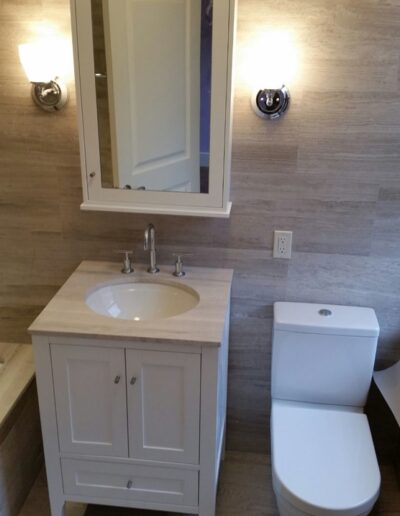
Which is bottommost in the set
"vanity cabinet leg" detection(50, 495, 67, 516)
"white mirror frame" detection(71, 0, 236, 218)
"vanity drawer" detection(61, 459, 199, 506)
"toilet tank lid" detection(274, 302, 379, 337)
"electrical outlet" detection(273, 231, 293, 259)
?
"vanity cabinet leg" detection(50, 495, 67, 516)

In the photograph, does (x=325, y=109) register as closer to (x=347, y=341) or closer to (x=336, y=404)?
(x=347, y=341)

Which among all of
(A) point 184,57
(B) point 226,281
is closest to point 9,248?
(B) point 226,281

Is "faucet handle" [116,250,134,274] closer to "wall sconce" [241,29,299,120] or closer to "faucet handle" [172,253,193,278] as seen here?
"faucet handle" [172,253,193,278]

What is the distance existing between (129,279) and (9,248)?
554 millimetres

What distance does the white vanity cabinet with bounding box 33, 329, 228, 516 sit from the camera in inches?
64.2

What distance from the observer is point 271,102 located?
1.80 meters

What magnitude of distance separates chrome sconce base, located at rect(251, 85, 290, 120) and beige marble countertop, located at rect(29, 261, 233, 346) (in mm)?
622

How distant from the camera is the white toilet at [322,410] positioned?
1619 millimetres

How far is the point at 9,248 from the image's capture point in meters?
2.12

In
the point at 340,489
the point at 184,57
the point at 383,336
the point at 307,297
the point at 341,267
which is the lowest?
the point at 340,489

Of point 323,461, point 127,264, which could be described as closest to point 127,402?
point 127,264

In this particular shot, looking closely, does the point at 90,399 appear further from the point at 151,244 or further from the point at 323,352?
the point at 323,352

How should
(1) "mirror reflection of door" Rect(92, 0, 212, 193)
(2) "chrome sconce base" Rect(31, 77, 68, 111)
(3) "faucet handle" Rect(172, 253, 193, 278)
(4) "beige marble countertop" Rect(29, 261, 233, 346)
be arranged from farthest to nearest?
(3) "faucet handle" Rect(172, 253, 193, 278)
(2) "chrome sconce base" Rect(31, 77, 68, 111)
(1) "mirror reflection of door" Rect(92, 0, 212, 193)
(4) "beige marble countertop" Rect(29, 261, 233, 346)

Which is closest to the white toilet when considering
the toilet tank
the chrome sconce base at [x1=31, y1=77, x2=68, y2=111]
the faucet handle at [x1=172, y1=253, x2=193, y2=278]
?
the toilet tank
